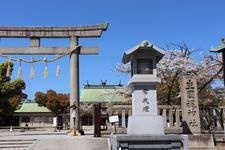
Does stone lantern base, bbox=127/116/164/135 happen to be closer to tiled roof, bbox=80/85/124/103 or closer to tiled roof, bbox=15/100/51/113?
tiled roof, bbox=80/85/124/103

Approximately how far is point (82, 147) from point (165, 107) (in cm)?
523

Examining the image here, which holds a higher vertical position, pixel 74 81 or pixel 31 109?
pixel 74 81

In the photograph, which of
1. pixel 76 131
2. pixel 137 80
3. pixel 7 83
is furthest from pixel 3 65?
pixel 137 80

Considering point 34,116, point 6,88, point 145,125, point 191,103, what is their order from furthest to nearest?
point 34,116
point 6,88
point 191,103
point 145,125

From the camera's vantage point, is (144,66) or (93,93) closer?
(144,66)

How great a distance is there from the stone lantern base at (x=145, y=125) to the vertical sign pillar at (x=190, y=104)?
3.33 meters

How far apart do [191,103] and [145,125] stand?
4.04m

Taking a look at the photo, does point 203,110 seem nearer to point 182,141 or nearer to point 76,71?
point 182,141

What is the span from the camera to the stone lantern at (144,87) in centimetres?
1270

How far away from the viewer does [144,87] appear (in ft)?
43.5

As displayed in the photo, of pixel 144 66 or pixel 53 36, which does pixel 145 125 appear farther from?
pixel 53 36

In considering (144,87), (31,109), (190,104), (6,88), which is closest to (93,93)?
(31,109)

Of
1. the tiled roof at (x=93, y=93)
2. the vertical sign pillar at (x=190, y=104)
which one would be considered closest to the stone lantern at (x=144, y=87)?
the vertical sign pillar at (x=190, y=104)

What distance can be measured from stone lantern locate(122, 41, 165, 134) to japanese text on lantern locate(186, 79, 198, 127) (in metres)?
3.13
